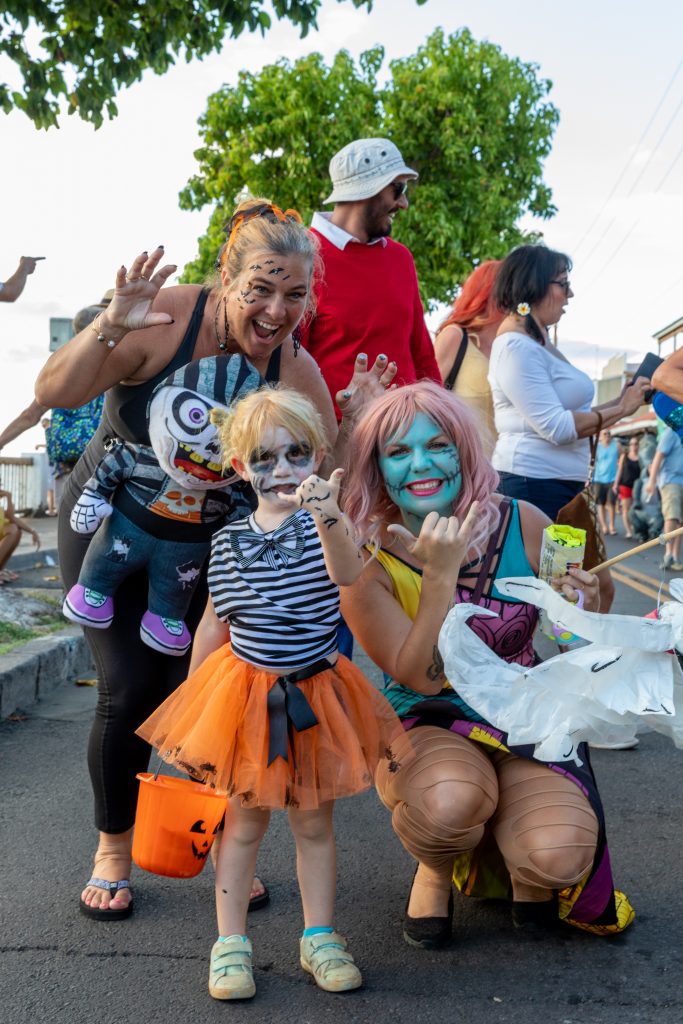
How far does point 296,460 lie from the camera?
2830 mm

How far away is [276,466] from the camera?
2.80 m

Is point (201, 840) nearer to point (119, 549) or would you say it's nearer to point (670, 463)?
point (119, 549)

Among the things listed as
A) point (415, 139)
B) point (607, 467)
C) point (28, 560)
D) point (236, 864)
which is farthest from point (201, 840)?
point (415, 139)

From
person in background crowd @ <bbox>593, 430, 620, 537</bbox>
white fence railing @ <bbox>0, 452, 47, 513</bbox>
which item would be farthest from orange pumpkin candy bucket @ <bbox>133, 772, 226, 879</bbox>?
white fence railing @ <bbox>0, 452, 47, 513</bbox>

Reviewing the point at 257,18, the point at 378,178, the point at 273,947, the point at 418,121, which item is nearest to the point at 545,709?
the point at 273,947

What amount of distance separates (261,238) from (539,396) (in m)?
1.92

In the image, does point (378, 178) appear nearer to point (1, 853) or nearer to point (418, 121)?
point (1, 853)

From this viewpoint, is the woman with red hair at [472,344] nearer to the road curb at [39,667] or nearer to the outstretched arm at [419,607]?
the outstretched arm at [419,607]

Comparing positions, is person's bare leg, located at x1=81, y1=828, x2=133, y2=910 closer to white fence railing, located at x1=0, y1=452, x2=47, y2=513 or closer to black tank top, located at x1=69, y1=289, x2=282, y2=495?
black tank top, located at x1=69, y1=289, x2=282, y2=495

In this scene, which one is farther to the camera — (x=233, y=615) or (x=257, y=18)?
(x=257, y=18)

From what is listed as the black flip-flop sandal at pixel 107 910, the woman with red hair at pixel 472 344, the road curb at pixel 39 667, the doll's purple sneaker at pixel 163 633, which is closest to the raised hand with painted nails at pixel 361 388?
the doll's purple sneaker at pixel 163 633

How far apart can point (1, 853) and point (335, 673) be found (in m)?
1.55

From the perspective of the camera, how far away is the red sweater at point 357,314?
412 centimetres

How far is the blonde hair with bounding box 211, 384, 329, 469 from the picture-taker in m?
2.78
